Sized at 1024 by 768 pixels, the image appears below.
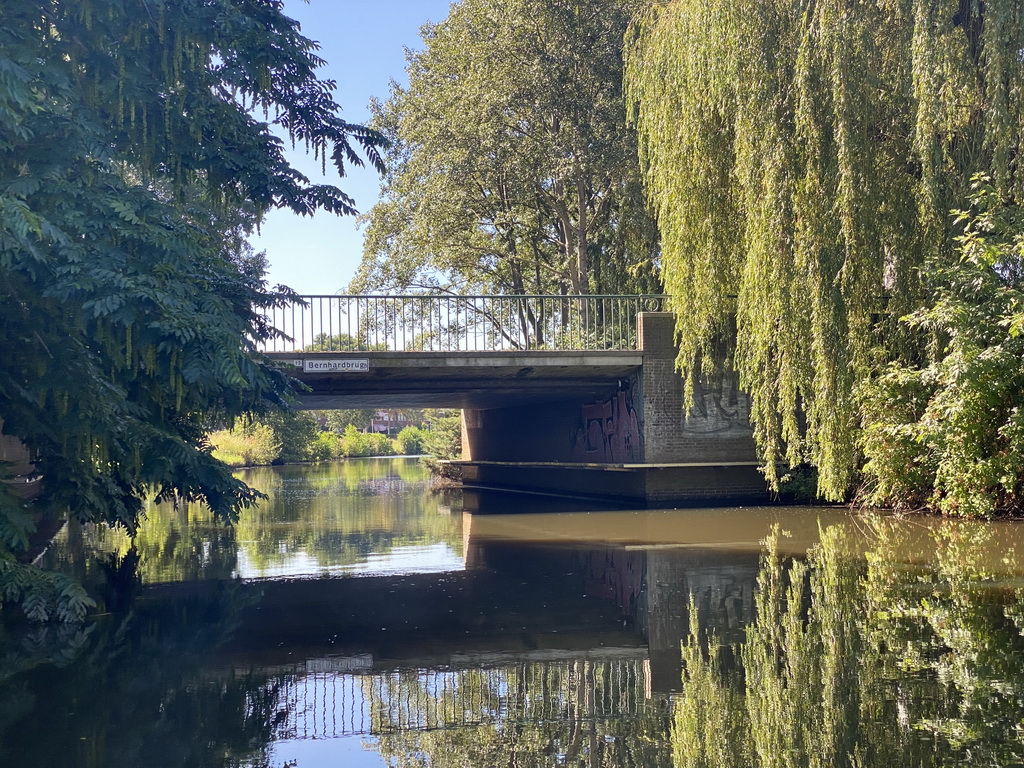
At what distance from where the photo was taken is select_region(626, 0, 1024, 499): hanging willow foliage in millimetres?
15797

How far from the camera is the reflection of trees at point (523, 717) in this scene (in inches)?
195

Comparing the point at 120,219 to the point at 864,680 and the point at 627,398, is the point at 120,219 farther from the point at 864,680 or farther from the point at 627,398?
the point at 627,398

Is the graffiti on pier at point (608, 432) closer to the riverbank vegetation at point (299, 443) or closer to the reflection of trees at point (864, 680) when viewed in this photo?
the riverbank vegetation at point (299, 443)

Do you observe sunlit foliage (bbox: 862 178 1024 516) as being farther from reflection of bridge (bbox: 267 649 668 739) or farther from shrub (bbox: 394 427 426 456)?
shrub (bbox: 394 427 426 456)

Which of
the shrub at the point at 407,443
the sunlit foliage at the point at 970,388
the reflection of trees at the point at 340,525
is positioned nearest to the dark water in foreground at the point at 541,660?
the reflection of trees at the point at 340,525

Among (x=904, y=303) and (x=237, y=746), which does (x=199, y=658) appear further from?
(x=904, y=303)

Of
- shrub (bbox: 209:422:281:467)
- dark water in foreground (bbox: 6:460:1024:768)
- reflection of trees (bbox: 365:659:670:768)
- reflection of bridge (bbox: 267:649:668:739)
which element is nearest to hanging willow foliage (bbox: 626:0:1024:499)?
dark water in foreground (bbox: 6:460:1024:768)

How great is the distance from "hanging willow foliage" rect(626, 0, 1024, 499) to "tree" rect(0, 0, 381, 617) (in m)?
8.47

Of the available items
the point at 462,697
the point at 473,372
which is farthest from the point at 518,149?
the point at 462,697

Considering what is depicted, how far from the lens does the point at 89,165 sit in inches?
356

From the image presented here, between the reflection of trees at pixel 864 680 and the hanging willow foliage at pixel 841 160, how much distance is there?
25.3ft

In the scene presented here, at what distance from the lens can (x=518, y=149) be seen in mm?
27906

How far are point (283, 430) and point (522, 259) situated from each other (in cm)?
3172

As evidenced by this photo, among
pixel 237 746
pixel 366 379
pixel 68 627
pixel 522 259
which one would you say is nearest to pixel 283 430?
pixel 522 259
